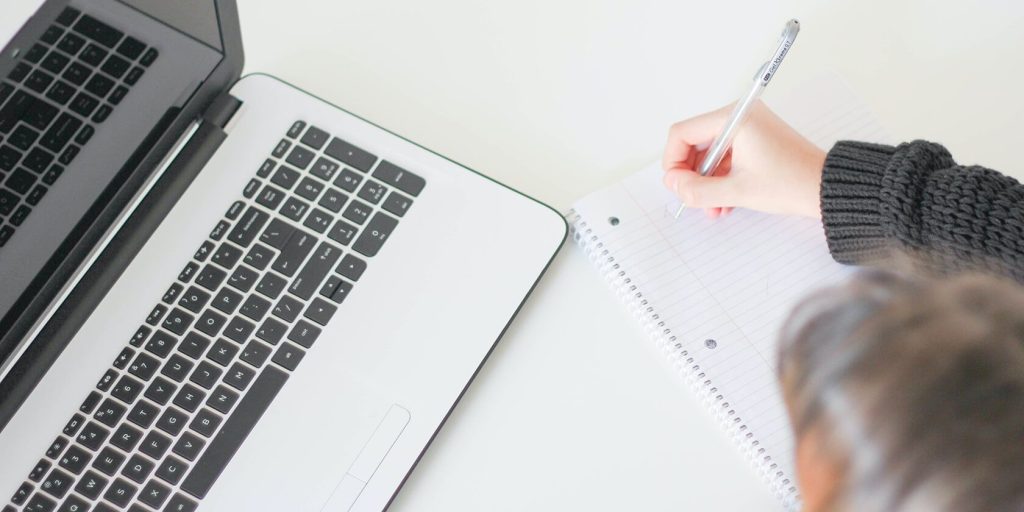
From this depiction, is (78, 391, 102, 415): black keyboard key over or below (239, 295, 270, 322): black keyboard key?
below

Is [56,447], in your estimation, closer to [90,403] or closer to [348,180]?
[90,403]

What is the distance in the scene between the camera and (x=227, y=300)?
627mm

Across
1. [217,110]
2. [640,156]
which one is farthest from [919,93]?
[217,110]

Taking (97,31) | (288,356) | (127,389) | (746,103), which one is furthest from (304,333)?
(746,103)

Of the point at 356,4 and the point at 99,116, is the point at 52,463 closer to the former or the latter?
the point at 99,116

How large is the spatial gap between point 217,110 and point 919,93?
1.85ft

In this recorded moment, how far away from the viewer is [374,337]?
63 centimetres

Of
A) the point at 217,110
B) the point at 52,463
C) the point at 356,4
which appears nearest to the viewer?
the point at 52,463

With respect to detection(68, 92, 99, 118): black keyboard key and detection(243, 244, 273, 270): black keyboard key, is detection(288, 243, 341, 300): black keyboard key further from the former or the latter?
detection(68, 92, 99, 118): black keyboard key

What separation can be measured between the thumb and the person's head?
23cm

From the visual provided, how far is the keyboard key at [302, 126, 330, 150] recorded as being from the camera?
2.23 ft

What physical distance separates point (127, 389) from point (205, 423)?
6cm

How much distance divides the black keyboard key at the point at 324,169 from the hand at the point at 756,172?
250 mm

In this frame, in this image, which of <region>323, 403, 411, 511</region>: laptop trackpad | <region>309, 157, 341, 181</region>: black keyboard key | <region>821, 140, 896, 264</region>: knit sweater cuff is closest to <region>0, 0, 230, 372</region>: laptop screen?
<region>309, 157, 341, 181</region>: black keyboard key
